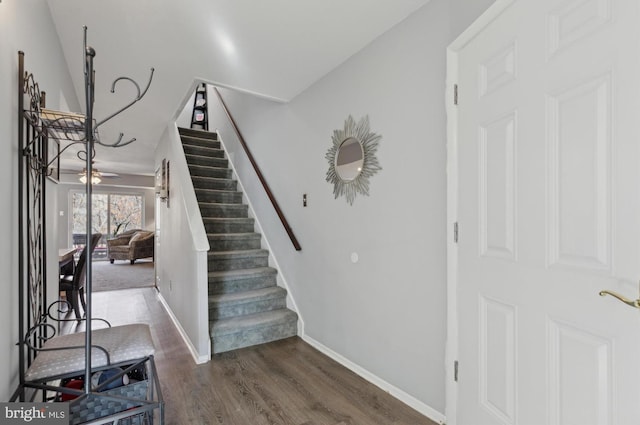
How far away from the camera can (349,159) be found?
2.43 meters

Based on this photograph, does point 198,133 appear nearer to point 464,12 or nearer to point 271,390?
point 271,390

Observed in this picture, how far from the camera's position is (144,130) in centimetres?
420

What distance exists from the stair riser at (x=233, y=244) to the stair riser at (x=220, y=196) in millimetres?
883

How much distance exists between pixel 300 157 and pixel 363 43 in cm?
120

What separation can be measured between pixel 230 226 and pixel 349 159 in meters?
2.17

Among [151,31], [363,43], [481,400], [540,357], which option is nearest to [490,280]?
[540,357]

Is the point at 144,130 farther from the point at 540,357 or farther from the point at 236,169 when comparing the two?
the point at 540,357

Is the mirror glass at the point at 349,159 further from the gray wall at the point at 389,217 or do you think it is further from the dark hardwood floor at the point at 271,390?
the dark hardwood floor at the point at 271,390

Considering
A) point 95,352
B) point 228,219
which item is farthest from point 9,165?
point 228,219

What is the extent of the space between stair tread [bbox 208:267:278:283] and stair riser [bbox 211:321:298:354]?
630mm

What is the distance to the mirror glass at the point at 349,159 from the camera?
7.63 ft

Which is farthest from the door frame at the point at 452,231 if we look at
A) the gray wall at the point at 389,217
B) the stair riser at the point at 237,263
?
the stair riser at the point at 237,263

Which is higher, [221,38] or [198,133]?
[198,133]

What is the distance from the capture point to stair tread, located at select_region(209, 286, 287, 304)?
9.93 feet
